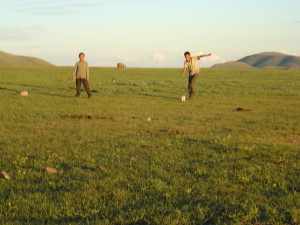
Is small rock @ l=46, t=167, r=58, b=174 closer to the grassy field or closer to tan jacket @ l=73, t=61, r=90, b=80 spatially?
the grassy field

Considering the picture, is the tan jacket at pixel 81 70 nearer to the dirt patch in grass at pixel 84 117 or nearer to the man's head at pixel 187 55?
the man's head at pixel 187 55

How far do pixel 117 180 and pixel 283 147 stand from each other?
443 cm

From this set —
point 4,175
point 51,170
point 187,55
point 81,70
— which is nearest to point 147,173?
point 51,170

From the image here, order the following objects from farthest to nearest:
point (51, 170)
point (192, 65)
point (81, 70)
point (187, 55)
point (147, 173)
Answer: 1. point (192, 65)
2. point (187, 55)
3. point (81, 70)
4. point (51, 170)
5. point (147, 173)

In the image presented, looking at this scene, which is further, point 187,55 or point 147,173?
point 187,55

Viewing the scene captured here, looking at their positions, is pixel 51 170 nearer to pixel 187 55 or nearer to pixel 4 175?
pixel 4 175

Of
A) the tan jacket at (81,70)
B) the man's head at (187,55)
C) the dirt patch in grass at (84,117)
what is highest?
the man's head at (187,55)

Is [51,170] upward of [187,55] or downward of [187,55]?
downward

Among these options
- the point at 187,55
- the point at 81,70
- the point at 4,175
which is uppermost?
the point at 187,55

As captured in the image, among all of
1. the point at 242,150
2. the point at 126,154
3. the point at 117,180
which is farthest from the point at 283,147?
the point at 117,180

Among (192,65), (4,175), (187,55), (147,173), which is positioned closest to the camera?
(4,175)

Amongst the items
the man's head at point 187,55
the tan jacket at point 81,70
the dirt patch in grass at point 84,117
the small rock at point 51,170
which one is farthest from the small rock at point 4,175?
the man's head at point 187,55

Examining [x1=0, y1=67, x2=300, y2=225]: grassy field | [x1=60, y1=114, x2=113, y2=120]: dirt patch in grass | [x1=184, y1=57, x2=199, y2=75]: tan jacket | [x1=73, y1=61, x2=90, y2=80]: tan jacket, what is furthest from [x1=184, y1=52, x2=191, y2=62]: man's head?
[x1=0, y1=67, x2=300, y2=225]: grassy field

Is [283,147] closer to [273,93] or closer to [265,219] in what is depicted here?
[265,219]
